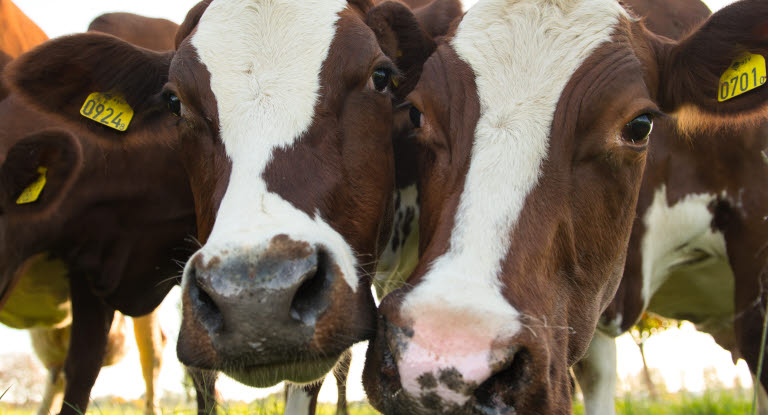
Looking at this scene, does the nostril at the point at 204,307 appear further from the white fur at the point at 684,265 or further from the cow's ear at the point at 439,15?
the white fur at the point at 684,265

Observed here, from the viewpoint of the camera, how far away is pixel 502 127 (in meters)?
3.08

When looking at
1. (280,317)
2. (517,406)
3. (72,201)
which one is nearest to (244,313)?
(280,317)

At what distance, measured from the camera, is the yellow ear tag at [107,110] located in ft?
14.9

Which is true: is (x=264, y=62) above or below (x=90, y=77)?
above

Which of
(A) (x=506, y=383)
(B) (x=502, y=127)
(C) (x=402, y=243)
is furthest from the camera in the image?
(C) (x=402, y=243)

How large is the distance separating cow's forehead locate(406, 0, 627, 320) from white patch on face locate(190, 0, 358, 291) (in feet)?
1.56

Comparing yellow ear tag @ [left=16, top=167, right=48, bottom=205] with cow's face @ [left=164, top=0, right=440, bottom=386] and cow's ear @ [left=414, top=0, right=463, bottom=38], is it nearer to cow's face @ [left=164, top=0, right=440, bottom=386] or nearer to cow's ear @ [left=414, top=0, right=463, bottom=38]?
cow's face @ [left=164, top=0, right=440, bottom=386]

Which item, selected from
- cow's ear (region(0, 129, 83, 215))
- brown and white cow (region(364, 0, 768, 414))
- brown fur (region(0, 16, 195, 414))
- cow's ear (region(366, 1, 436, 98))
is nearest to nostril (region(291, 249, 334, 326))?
brown and white cow (region(364, 0, 768, 414))

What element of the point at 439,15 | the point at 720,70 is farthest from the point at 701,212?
the point at 439,15

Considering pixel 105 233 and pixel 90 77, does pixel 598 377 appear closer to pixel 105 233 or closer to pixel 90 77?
pixel 105 233

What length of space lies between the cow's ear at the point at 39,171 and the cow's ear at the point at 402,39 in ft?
6.26

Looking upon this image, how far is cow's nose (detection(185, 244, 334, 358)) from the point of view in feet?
8.77

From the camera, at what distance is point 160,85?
183 inches

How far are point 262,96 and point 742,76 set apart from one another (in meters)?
2.05
